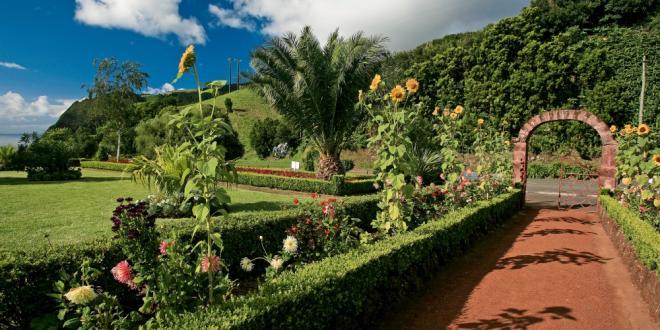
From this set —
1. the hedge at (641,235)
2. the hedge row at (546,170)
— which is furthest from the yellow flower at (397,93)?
the hedge row at (546,170)

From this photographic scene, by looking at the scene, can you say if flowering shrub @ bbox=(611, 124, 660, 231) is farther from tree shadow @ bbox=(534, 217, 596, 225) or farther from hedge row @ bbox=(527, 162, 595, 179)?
hedge row @ bbox=(527, 162, 595, 179)

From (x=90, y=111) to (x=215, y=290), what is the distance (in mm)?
31349

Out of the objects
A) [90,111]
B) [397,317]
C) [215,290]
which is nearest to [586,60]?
[397,317]

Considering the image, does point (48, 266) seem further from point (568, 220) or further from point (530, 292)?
point (568, 220)

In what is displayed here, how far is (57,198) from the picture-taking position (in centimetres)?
1030

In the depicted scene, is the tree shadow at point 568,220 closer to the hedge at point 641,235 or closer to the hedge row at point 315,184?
the hedge at point 641,235

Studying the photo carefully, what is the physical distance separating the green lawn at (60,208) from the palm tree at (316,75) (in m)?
3.27

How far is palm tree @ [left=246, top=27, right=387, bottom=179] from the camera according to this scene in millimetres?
12531

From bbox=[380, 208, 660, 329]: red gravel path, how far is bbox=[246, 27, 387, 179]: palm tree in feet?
25.1

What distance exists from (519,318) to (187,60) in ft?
12.2

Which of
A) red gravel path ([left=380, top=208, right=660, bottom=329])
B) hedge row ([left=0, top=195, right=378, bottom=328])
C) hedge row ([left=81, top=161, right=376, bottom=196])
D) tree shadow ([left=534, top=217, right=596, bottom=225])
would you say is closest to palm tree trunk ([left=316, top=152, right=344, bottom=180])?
hedge row ([left=81, top=161, right=376, bottom=196])

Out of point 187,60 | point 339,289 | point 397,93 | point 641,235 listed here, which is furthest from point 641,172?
point 187,60

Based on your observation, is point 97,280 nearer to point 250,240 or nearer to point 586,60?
point 250,240

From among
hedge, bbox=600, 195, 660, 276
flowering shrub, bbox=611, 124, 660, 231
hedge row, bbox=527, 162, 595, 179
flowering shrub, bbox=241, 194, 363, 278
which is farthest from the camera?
hedge row, bbox=527, 162, 595, 179
